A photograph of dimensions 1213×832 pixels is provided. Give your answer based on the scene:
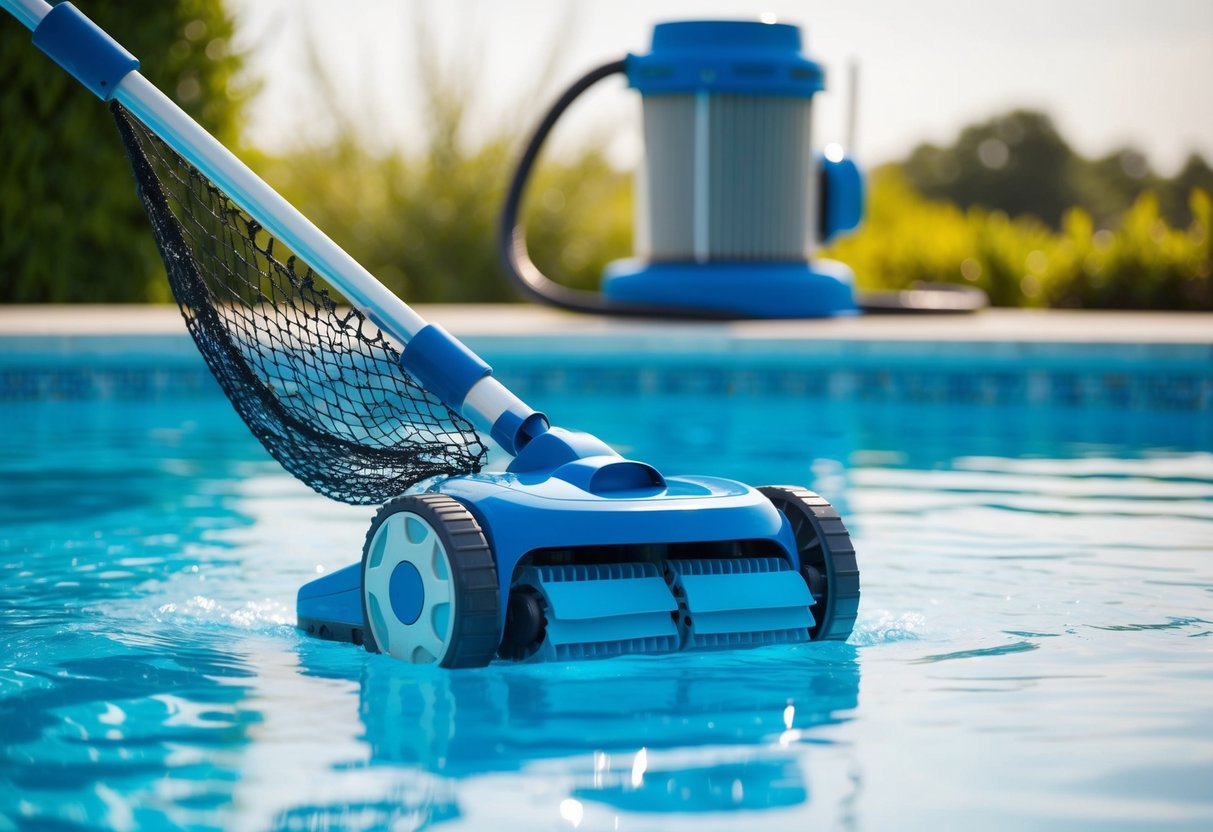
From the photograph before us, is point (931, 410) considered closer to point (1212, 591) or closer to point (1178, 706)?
point (1212, 591)

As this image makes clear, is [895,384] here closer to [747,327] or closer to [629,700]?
[747,327]

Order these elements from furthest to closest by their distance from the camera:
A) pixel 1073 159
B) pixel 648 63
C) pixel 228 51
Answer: pixel 1073 159, pixel 228 51, pixel 648 63

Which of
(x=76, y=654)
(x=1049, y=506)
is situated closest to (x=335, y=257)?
(x=76, y=654)

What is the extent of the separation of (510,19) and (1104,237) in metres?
4.47

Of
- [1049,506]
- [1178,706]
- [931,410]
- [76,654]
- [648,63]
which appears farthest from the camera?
[648,63]

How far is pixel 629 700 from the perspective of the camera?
268 cm

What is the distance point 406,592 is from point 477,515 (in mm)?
188

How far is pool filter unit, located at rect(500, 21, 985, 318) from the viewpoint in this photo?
852cm

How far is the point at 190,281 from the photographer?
11.0 ft

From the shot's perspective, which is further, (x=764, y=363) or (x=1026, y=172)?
(x=1026, y=172)

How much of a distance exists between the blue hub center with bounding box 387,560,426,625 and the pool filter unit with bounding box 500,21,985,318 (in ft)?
18.0

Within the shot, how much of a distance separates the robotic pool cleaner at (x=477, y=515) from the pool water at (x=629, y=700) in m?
0.09

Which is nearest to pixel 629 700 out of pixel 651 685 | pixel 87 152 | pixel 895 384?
pixel 651 685

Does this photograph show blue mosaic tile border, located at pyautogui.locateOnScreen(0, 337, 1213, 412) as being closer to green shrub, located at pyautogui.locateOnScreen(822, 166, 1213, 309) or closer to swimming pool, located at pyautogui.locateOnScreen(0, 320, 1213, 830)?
swimming pool, located at pyautogui.locateOnScreen(0, 320, 1213, 830)
